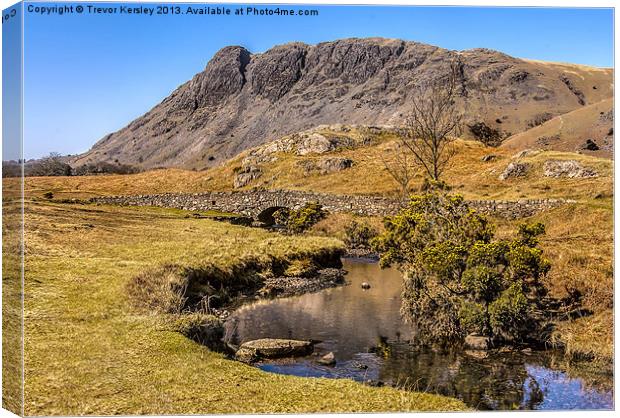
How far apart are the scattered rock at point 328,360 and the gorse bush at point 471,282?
3.34m

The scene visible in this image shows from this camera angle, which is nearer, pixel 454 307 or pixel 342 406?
pixel 342 406

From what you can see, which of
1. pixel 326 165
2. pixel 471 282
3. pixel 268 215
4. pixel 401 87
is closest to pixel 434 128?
pixel 268 215

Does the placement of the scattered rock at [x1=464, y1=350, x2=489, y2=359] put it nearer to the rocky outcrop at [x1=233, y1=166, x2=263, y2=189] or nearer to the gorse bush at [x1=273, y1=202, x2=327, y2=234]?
the gorse bush at [x1=273, y1=202, x2=327, y2=234]

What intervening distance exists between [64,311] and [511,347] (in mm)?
11875

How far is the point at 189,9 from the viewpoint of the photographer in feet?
40.9

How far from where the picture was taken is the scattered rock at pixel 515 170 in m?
50.4

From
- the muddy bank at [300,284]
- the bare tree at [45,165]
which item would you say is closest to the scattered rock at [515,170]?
the muddy bank at [300,284]

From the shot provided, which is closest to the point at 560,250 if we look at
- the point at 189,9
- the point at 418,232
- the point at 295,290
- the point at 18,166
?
the point at 418,232

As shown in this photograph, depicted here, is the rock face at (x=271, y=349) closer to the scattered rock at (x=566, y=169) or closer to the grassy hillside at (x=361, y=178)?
the grassy hillside at (x=361, y=178)

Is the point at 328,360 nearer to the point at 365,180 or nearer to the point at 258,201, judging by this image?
the point at 258,201

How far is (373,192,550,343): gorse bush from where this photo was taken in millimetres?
17672

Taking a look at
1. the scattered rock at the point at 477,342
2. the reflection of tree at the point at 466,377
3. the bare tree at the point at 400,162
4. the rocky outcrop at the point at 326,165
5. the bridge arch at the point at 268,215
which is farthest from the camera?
the rocky outcrop at the point at 326,165

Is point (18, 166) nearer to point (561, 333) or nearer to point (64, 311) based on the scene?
point (64, 311)

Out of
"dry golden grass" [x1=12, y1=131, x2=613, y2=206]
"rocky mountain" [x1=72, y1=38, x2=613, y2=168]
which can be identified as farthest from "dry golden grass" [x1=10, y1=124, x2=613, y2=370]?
"rocky mountain" [x1=72, y1=38, x2=613, y2=168]
